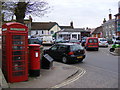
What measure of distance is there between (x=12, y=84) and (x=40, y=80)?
1.19 metres

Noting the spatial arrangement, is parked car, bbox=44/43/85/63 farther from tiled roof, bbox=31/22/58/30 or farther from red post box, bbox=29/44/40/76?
tiled roof, bbox=31/22/58/30

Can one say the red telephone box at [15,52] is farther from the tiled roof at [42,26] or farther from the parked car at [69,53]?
the tiled roof at [42,26]

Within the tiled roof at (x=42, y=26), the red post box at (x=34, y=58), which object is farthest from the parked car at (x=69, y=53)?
the tiled roof at (x=42, y=26)

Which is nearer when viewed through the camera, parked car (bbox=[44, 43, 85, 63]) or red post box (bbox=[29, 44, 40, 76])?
red post box (bbox=[29, 44, 40, 76])

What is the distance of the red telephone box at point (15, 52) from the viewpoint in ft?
20.8

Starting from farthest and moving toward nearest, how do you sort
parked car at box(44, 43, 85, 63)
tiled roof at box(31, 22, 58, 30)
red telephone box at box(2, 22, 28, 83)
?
1. tiled roof at box(31, 22, 58, 30)
2. parked car at box(44, 43, 85, 63)
3. red telephone box at box(2, 22, 28, 83)

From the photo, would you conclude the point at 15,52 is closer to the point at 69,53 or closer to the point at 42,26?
the point at 69,53

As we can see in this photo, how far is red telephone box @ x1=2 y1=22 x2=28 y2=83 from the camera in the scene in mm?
6330

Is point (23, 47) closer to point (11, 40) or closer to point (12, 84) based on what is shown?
point (11, 40)

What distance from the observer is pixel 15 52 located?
6.55 metres

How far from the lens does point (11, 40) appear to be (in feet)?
20.8

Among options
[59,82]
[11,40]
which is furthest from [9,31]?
[59,82]

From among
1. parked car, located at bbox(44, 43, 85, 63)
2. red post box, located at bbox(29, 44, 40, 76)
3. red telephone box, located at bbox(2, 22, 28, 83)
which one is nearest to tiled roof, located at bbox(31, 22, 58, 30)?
parked car, located at bbox(44, 43, 85, 63)

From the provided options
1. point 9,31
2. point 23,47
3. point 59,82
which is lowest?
point 59,82
